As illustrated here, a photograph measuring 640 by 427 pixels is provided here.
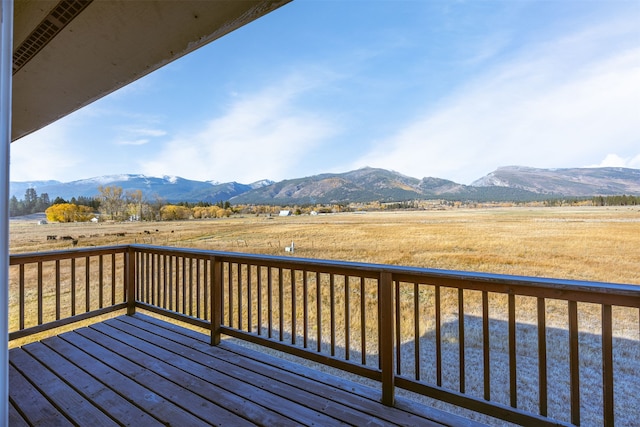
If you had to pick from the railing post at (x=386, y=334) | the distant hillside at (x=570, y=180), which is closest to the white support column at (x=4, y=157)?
the railing post at (x=386, y=334)

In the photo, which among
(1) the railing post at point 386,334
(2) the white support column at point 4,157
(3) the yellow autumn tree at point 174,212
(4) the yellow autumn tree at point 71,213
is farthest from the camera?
(3) the yellow autumn tree at point 174,212

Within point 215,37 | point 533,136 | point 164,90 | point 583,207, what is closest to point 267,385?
point 215,37

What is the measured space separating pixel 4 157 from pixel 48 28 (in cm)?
184

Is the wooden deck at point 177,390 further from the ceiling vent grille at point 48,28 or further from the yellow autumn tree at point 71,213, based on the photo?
the yellow autumn tree at point 71,213

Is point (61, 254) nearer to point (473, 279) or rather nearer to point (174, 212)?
point (473, 279)

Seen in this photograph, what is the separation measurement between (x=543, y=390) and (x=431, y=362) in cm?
409

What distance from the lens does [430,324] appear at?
7480mm

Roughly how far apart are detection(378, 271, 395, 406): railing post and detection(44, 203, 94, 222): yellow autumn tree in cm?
1457

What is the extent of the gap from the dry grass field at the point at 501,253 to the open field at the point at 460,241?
0.07 metres

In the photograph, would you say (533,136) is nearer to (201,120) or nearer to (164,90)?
(164,90)

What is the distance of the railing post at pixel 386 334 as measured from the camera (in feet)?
6.17

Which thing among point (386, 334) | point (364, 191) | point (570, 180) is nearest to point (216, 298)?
point (386, 334)

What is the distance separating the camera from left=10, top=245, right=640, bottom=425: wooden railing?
1.51 m

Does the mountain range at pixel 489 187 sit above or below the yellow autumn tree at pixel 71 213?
above
